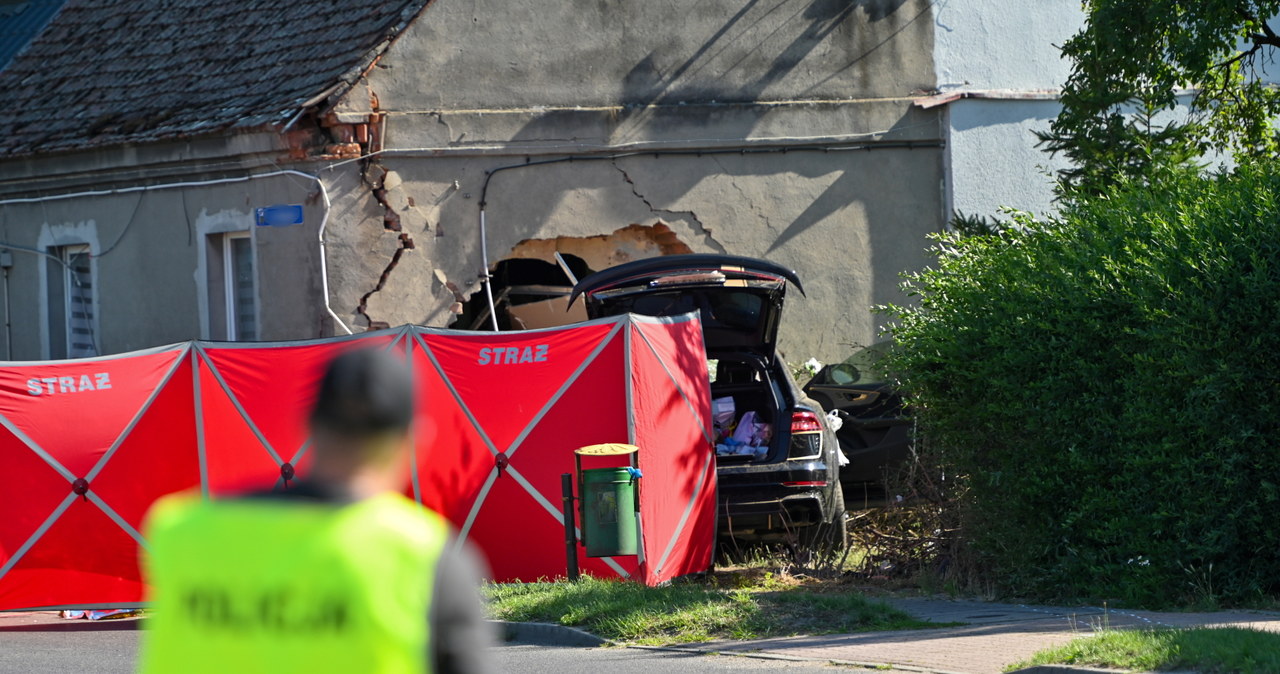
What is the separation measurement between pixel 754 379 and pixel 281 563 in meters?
9.93

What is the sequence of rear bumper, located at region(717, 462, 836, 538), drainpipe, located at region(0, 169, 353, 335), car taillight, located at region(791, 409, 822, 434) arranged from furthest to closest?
drainpipe, located at region(0, 169, 353, 335), car taillight, located at region(791, 409, 822, 434), rear bumper, located at region(717, 462, 836, 538)

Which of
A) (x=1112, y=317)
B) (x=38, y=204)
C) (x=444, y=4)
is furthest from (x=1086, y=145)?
(x=38, y=204)

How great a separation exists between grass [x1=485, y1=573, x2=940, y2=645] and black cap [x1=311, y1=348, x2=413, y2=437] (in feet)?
20.6

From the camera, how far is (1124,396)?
9.48 m

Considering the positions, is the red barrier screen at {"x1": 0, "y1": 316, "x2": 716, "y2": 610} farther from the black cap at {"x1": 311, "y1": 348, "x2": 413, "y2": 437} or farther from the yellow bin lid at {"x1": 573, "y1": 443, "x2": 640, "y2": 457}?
the black cap at {"x1": 311, "y1": 348, "x2": 413, "y2": 437}

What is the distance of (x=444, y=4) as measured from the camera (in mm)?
15938

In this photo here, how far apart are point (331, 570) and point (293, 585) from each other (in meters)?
0.08

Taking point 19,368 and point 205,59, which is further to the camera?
point 205,59

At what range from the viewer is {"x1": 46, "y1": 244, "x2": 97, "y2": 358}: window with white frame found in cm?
1827

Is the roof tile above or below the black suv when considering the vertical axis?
above

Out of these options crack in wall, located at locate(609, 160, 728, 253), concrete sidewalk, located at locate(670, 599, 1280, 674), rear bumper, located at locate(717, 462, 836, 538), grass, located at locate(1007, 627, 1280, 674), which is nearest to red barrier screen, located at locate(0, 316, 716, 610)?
rear bumper, located at locate(717, 462, 836, 538)

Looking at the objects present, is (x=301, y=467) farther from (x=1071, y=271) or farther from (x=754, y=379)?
(x=1071, y=271)

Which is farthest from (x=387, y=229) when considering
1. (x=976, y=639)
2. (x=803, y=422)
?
(x=976, y=639)

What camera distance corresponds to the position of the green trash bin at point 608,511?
10.3 metres
